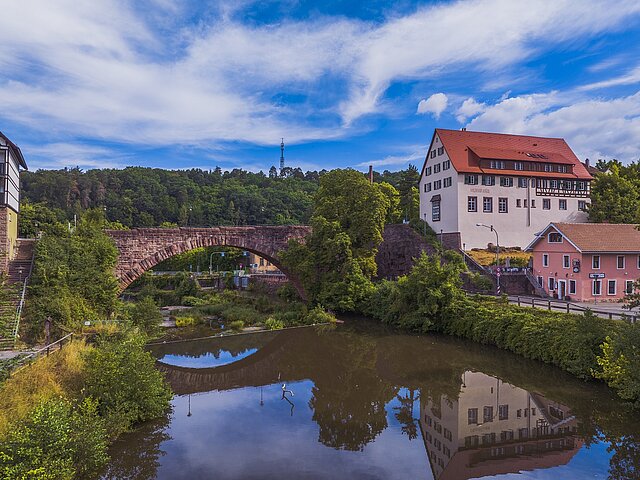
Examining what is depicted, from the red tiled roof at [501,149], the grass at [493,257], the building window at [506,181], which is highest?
the red tiled roof at [501,149]

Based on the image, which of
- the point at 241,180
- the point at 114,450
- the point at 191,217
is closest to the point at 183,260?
the point at 191,217

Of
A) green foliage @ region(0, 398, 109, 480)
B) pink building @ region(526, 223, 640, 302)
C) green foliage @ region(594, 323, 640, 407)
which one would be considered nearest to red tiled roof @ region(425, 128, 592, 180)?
pink building @ region(526, 223, 640, 302)

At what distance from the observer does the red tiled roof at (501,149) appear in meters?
42.1

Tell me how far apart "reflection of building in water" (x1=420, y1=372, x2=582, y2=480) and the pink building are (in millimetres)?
15144

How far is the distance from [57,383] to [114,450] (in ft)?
8.03

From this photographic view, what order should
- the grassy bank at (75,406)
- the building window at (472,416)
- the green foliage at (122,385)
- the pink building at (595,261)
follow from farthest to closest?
1. the pink building at (595,261)
2. the building window at (472,416)
3. the green foliage at (122,385)
4. the grassy bank at (75,406)

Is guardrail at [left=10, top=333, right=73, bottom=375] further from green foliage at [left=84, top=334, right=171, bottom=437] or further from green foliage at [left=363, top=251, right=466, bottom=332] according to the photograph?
green foliage at [left=363, top=251, right=466, bottom=332]

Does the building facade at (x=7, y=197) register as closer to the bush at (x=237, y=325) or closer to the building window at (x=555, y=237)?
the bush at (x=237, y=325)

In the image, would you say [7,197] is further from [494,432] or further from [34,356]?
[494,432]

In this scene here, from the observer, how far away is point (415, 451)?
11844 mm

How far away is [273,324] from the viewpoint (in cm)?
2888

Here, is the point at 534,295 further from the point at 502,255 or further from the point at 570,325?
the point at 570,325

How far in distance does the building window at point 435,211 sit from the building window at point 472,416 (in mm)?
30972

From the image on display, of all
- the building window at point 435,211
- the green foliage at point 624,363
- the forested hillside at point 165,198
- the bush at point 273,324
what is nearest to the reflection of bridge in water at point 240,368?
the bush at point 273,324
